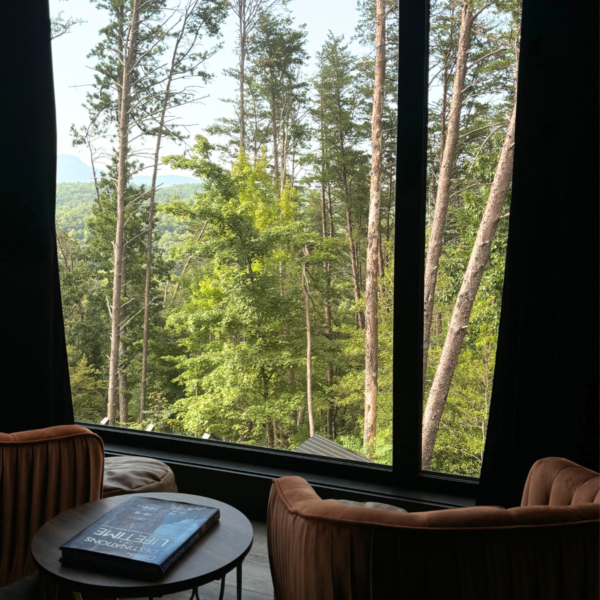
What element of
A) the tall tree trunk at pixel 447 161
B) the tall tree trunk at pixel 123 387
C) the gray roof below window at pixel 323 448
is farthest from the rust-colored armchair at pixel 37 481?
the tall tree trunk at pixel 123 387

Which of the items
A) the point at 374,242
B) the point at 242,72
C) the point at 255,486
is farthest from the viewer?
the point at 374,242

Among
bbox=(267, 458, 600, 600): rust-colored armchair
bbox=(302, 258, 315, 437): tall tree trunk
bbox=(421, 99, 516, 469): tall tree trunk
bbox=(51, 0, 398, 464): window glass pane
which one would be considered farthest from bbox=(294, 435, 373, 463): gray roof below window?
bbox=(302, 258, 315, 437): tall tree trunk

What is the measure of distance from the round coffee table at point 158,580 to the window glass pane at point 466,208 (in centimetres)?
517

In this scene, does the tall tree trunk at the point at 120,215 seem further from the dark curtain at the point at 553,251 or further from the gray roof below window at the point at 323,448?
the dark curtain at the point at 553,251

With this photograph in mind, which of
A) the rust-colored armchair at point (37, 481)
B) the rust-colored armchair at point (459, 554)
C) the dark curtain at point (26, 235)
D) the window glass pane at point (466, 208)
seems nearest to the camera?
the rust-colored armchair at point (459, 554)

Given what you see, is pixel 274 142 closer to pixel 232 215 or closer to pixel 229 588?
pixel 232 215

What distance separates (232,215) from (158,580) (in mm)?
7796

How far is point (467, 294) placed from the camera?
6027 millimetres

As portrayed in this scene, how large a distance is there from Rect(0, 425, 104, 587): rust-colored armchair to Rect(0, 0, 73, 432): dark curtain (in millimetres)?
1006

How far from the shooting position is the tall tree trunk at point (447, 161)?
6.18 meters

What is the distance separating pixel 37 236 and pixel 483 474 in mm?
2200

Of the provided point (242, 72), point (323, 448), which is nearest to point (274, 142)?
point (242, 72)

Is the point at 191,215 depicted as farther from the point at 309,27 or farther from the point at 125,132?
the point at 309,27

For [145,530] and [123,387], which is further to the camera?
[123,387]
